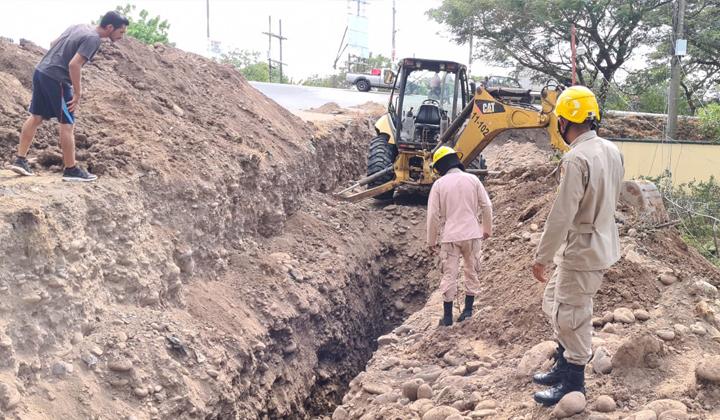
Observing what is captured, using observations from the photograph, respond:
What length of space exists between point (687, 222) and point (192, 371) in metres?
6.37

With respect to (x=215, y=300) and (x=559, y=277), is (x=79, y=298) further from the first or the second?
(x=559, y=277)

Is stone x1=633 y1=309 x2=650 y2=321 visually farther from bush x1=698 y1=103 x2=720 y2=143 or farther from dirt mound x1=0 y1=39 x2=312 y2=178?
bush x1=698 y1=103 x2=720 y2=143

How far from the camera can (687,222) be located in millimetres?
8648

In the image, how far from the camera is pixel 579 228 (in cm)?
410

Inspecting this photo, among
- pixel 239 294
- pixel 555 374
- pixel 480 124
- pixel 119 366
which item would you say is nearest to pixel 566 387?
pixel 555 374

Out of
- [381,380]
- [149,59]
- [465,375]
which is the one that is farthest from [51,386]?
[149,59]

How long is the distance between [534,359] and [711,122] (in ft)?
40.7

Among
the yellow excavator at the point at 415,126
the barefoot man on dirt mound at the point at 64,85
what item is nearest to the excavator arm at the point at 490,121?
the yellow excavator at the point at 415,126

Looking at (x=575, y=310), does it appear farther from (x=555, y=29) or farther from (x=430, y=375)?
(x=555, y=29)

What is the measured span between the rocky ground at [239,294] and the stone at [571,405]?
9cm

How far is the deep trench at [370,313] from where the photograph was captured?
7.83m

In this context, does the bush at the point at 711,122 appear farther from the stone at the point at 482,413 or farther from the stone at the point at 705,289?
the stone at the point at 482,413

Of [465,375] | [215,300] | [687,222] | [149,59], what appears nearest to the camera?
[465,375]

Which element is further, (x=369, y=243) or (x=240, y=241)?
(x=369, y=243)
